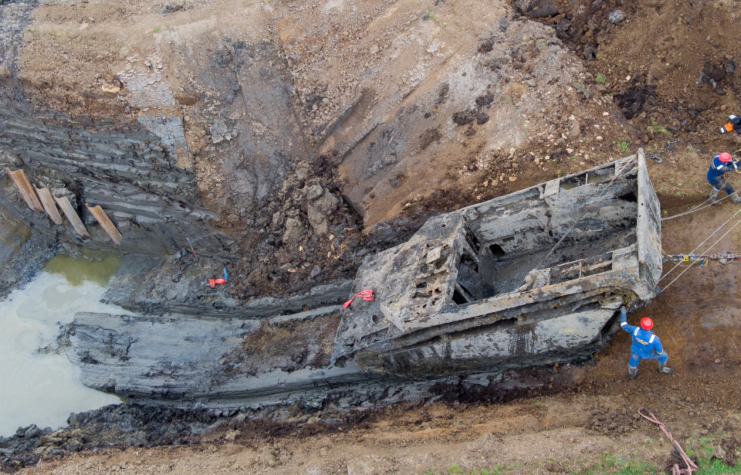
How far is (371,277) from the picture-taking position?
709cm

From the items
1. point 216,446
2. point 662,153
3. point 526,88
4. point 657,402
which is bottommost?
point 657,402

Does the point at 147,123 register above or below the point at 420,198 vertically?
above

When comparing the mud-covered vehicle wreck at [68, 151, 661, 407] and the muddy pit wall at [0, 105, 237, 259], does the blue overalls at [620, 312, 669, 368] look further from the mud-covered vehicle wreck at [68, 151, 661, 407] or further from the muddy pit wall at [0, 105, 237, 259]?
the muddy pit wall at [0, 105, 237, 259]

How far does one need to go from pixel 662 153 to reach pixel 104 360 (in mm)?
9438

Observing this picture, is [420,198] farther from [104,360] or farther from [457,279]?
[104,360]

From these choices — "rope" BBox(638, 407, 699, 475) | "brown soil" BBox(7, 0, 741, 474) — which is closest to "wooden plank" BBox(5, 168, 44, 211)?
"brown soil" BBox(7, 0, 741, 474)

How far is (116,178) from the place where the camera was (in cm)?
955

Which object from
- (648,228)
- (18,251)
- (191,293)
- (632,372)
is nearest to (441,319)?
(632,372)

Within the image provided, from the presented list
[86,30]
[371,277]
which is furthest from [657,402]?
[86,30]

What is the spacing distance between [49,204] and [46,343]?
8.75ft

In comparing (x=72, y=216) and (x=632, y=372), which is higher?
(x=72, y=216)

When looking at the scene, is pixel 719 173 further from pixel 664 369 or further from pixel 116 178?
pixel 116 178

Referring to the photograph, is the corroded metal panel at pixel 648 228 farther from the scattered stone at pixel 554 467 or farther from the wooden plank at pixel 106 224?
the wooden plank at pixel 106 224

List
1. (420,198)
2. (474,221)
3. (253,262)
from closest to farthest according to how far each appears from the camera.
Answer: (474,221) → (420,198) → (253,262)
